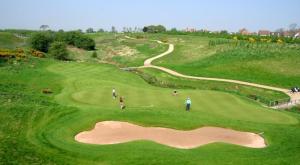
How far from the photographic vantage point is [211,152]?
88.1ft

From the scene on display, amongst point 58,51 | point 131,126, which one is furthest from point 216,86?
point 58,51

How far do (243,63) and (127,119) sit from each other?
60.0 meters

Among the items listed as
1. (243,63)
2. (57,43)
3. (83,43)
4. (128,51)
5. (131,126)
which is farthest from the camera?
(83,43)

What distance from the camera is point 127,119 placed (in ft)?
111

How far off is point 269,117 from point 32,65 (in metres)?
47.0

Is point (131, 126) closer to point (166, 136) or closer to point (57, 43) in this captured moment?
point (166, 136)

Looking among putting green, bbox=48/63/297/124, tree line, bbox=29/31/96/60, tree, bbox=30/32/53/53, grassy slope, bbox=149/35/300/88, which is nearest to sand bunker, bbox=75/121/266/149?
putting green, bbox=48/63/297/124

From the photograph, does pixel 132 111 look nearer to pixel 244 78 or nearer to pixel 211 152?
pixel 211 152

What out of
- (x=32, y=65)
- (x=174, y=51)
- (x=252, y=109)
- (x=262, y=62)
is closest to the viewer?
(x=252, y=109)

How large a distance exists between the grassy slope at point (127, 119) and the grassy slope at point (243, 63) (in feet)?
116

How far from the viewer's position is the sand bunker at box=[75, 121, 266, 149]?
1159 inches

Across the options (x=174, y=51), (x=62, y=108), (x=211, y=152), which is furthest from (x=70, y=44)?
(x=211, y=152)

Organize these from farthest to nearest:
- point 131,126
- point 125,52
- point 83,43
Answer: point 83,43 < point 125,52 < point 131,126

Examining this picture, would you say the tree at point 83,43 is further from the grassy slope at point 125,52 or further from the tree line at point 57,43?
the grassy slope at point 125,52
